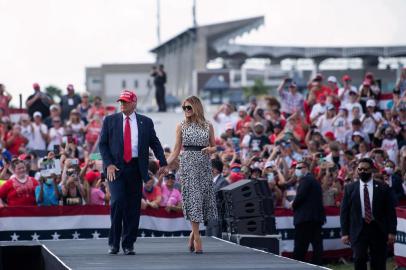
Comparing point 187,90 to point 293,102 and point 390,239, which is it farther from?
point 390,239

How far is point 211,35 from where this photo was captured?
2657 inches

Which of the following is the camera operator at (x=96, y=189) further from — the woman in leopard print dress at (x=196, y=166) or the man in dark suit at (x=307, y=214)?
the woman in leopard print dress at (x=196, y=166)

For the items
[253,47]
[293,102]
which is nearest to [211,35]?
[253,47]

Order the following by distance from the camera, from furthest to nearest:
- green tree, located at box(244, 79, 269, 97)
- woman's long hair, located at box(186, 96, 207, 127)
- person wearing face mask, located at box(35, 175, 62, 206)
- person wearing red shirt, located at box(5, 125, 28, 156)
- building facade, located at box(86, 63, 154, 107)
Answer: building facade, located at box(86, 63, 154, 107)
green tree, located at box(244, 79, 269, 97)
person wearing red shirt, located at box(5, 125, 28, 156)
person wearing face mask, located at box(35, 175, 62, 206)
woman's long hair, located at box(186, 96, 207, 127)

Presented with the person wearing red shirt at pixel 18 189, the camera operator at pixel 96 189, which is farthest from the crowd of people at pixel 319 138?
the person wearing red shirt at pixel 18 189

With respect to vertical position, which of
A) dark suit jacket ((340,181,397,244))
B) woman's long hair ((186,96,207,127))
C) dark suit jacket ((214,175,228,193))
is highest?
woman's long hair ((186,96,207,127))

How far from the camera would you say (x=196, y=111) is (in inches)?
623

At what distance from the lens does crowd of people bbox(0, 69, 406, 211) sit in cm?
2162

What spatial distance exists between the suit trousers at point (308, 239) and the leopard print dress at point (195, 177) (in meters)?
5.67

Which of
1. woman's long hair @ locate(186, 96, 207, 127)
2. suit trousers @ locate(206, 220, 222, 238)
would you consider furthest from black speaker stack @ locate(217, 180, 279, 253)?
woman's long hair @ locate(186, 96, 207, 127)

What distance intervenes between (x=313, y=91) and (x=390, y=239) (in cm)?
1293

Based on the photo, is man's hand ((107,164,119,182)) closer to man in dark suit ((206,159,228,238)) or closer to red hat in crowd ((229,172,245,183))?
man in dark suit ((206,159,228,238))

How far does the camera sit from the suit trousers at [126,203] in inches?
612

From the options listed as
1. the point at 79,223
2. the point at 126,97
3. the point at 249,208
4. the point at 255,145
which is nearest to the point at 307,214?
the point at 249,208
